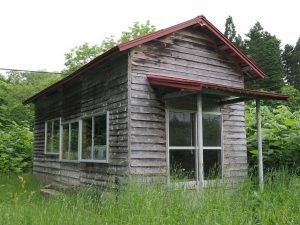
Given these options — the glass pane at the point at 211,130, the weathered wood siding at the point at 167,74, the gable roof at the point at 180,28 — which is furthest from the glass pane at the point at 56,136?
the glass pane at the point at 211,130

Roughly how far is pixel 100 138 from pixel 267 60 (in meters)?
27.6

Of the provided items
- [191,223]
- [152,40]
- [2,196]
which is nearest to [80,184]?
[2,196]

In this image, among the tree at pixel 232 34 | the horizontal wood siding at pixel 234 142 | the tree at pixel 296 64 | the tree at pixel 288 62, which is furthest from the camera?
the tree at pixel 288 62

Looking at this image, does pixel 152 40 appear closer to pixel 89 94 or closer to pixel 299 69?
pixel 89 94

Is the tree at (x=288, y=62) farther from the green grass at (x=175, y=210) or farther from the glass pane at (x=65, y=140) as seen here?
the green grass at (x=175, y=210)

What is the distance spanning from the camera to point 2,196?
31.2ft

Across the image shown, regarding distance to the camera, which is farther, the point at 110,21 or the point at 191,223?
the point at 110,21

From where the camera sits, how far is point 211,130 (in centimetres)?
920

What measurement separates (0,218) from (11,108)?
29976 mm

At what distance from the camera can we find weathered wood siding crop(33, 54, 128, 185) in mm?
8281

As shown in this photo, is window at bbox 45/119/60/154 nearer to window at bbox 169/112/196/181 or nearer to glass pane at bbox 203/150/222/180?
window at bbox 169/112/196/181

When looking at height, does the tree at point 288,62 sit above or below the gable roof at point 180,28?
above

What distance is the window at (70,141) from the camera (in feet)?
35.8

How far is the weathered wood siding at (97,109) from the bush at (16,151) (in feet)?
12.2
